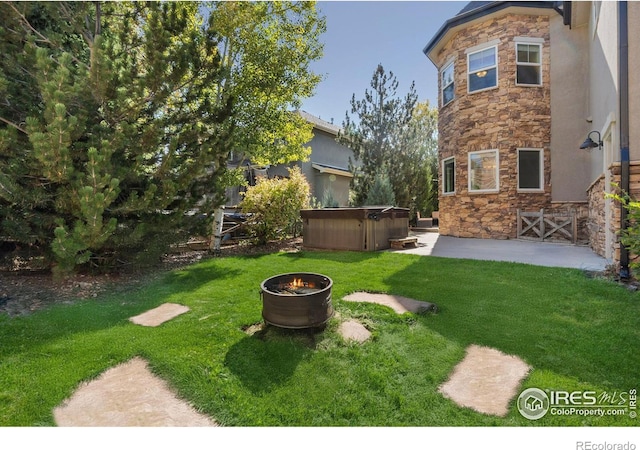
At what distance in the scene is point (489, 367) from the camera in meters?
2.77

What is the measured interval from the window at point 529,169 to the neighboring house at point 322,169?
7.64m

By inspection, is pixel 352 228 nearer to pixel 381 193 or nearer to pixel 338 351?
pixel 338 351

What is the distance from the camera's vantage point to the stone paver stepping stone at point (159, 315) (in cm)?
380

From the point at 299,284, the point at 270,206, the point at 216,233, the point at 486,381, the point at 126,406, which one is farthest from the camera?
the point at 270,206

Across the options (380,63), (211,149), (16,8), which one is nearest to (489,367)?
(211,149)

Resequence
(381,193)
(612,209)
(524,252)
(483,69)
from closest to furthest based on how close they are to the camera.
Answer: (612,209) < (524,252) < (483,69) < (381,193)

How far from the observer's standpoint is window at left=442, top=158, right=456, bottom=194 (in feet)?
38.8

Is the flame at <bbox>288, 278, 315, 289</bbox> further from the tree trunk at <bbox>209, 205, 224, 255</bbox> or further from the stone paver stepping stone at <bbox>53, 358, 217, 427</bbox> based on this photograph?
the tree trunk at <bbox>209, 205, 224, 255</bbox>

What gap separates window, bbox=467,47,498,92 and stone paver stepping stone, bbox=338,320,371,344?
34.4 feet

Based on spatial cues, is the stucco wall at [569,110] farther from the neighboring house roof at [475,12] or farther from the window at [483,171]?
the window at [483,171]

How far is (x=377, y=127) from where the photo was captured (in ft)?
48.9

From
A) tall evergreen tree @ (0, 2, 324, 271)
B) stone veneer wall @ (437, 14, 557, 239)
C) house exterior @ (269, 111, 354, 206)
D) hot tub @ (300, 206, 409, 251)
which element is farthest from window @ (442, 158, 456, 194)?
tall evergreen tree @ (0, 2, 324, 271)

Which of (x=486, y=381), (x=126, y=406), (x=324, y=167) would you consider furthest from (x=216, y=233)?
(x=324, y=167)

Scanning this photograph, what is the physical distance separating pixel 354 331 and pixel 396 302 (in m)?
1.10
